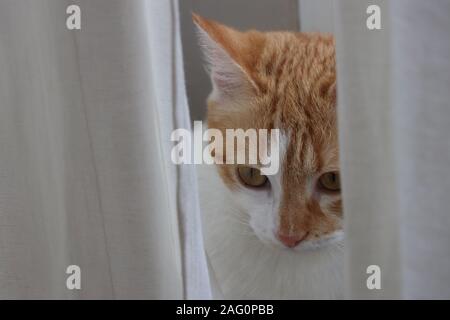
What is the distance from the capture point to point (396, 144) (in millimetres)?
579

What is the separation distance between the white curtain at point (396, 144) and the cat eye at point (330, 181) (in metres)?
0.24

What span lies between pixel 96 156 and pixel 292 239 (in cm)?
35

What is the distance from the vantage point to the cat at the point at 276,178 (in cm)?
84

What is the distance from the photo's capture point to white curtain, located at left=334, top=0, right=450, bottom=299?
55 centimetres

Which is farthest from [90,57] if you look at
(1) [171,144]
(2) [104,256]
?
(2) [104,256]

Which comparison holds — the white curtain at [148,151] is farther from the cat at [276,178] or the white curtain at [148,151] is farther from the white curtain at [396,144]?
the cat at [276,178]

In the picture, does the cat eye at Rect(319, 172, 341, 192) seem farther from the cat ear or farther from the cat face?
the cat ear

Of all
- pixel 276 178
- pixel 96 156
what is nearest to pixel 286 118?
pixel 276 178

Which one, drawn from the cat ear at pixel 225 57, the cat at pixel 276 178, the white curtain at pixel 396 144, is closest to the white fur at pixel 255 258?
the cat at pixel 276 178

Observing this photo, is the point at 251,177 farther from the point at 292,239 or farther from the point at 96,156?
the point at 96,156

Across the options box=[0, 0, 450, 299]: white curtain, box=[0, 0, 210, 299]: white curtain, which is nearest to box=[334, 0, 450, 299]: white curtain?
box=[0, 0, 450, 299]: white curtain
